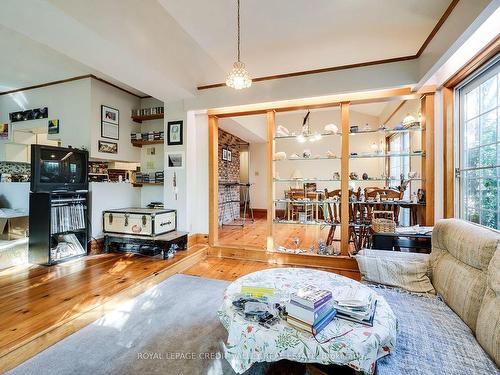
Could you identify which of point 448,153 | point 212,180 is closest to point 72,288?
point 212,180

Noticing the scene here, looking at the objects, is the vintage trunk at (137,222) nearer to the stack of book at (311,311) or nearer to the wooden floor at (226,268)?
the wooden floor at (226,268)

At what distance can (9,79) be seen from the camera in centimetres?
385

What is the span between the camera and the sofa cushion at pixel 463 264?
1.39 metres

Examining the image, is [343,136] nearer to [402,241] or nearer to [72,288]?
[402,241]

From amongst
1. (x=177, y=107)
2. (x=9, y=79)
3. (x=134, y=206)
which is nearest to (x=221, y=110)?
(x=177, y=107)

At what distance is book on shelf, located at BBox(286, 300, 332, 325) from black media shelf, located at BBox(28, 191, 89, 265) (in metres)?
3.07

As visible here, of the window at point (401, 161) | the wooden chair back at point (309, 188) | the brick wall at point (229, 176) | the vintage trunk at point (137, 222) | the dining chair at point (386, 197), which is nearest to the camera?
the dining chair at point (386, 197)

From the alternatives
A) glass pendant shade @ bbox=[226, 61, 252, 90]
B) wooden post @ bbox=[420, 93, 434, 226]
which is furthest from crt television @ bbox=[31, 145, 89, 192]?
wooden post @ bbox=[420, 93, 434, 226]

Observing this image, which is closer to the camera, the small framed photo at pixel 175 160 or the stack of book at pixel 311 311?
the stack of book at pixel 311 311

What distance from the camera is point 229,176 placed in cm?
638

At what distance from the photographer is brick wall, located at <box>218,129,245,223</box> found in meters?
5.83

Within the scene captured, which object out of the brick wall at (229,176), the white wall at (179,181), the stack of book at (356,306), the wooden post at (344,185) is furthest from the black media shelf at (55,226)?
the wooden post at (344,185)

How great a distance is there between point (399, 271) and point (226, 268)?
6.86 feet

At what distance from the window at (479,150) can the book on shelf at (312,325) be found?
2.12m
